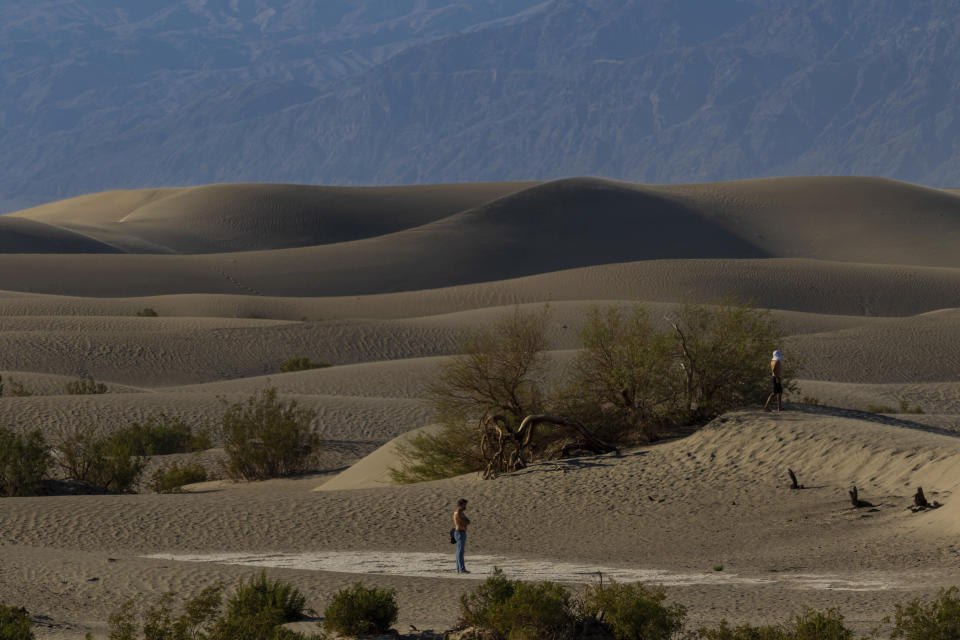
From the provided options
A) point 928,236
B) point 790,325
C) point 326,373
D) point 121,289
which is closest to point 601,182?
point 928,236

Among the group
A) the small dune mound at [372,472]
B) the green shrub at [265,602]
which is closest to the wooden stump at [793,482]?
the small dune mound at [372,472]

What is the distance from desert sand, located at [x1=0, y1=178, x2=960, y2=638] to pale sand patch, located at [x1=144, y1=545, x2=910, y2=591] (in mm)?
75

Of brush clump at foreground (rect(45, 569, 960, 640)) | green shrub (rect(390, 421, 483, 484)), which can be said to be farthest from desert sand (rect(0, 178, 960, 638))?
brush clump at foreground (rect(45, 569, 960, 640))

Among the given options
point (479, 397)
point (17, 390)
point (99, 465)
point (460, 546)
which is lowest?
point (460, 546)

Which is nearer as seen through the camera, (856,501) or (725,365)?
(856,501)

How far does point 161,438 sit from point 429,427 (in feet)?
22.4

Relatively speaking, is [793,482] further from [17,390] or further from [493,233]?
[493,233]

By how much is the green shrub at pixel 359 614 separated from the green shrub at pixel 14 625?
2.26 metres

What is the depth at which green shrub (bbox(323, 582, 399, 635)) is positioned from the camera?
10.3 meters

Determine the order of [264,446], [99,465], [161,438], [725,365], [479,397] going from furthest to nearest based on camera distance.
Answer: [161,438] → [264,446] → [99,465] → [479,397] → [725,365]

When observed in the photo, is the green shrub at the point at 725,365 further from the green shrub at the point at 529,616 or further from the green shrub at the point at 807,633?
the green shrub at the point at 807,633

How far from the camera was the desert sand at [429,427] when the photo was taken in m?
14.3

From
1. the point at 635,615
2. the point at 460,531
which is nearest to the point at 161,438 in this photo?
the point at 460,531

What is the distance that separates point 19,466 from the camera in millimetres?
22109
